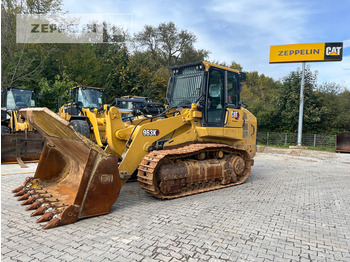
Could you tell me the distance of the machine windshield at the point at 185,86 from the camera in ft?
22.2

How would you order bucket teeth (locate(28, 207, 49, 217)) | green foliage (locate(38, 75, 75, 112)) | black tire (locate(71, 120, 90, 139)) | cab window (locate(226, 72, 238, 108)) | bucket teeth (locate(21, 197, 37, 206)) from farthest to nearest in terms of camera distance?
green foliage (locate(38, 75, 75, 112)), black tire (locate(71, 120, 90, 139)), cab window (locate(226, 72, 238, 108)), bucket teeth (locate(21, 197, 37, 206)), bucket teeth (locate(28, 207, 49, 217))

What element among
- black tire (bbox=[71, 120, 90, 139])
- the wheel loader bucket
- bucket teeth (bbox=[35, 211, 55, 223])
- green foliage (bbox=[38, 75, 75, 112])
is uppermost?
green foliage (bbox=[38, 75, 75, 112])

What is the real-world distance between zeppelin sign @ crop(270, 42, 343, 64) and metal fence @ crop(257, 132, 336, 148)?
5981 millimetres

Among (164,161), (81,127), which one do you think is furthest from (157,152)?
(81,127)

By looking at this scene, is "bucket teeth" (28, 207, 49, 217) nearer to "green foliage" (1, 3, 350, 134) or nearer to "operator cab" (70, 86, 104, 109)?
"operator cab" (70, 86, 104, 109)

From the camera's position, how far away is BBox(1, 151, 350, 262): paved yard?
132 inches

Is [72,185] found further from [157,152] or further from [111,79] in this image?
[111,79]

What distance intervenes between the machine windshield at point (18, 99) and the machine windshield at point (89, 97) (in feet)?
9.66

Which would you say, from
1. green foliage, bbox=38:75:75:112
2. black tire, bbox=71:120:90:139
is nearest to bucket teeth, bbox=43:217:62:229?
black tire, bbox=71:120:90:139

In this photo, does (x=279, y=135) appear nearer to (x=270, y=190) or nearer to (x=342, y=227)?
(x=270, y=190)

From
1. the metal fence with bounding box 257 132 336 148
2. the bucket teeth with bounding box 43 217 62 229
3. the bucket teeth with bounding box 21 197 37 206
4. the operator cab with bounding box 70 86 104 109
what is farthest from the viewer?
the metal fence with bounding box 257 132 336 148

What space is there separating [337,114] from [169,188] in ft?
68.9

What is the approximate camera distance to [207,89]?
21.8 feet

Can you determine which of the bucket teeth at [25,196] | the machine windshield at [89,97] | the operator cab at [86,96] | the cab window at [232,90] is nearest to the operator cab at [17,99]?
the operator cab at [86,96]
